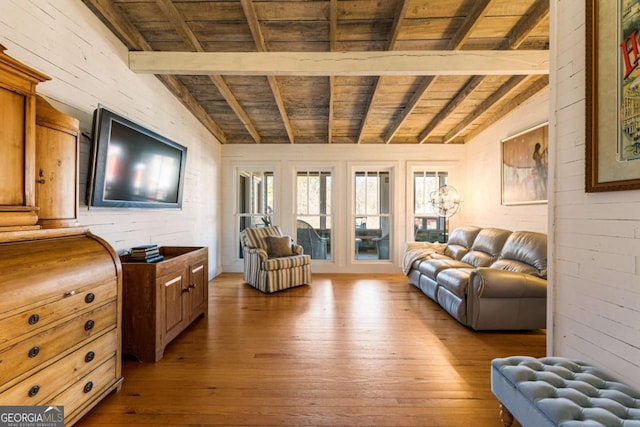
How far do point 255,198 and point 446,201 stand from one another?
12.4 ft

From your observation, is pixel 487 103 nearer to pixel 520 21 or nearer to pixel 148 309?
pixel 520 21

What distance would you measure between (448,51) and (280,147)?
11.6ft

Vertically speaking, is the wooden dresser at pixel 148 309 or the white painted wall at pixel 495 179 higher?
the white painted wall at pixel 495 179

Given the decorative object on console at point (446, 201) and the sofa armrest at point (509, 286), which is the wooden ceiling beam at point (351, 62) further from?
the decorative object on console at point (446, 201)

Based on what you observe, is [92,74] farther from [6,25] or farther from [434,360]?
[434,360]

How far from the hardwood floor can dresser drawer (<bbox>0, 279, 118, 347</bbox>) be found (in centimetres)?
72

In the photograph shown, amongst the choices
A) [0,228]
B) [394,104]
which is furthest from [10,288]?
[394,104]

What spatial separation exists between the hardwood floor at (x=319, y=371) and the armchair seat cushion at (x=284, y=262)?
0.75 meters

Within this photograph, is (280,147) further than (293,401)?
Yes

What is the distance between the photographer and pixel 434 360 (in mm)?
2352

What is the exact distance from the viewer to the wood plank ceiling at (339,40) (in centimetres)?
238

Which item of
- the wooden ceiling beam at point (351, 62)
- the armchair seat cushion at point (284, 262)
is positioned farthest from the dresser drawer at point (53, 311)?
the armchair seat cushion at point (284, 262)

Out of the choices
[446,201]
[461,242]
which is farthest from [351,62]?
[446,201]

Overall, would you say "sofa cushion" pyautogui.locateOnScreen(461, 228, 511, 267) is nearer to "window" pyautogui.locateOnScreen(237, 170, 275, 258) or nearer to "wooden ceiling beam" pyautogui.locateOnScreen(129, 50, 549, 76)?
"wooden ceiling beam" pyautogui.locateOnScreen(129, 50, 549, 76)
